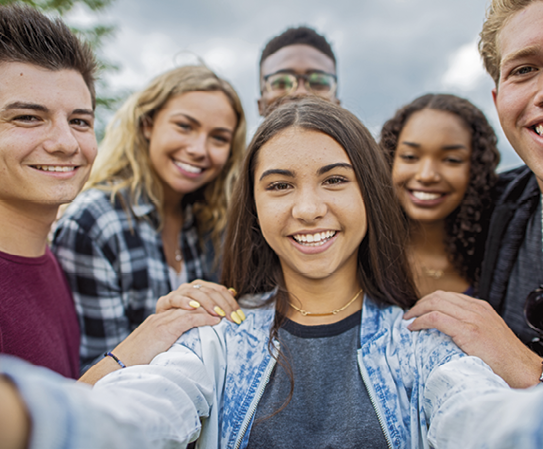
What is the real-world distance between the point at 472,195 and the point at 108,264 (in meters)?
2.22

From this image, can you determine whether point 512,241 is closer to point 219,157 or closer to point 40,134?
point 219,157

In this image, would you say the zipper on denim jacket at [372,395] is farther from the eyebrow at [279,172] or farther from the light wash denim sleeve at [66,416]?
the light wash denim sleeve at [66,416]

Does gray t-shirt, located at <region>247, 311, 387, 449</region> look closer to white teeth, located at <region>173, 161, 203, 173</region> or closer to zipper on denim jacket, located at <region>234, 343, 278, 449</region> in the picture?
zipper on denim jacket, located at <region>234, 343, 278, 449</region>

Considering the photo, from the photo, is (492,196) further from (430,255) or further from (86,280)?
(86,280)

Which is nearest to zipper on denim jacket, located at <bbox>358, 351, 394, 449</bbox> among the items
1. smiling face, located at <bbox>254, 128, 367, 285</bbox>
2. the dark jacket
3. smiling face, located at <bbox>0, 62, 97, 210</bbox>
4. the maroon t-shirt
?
smiling face, located at <bbox>254, 128, 367, 285</bbox>

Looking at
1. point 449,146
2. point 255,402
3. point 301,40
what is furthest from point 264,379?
point 301,40

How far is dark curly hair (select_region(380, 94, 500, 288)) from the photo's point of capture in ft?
7.75

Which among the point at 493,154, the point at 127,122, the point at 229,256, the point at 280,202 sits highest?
the point at 127,122

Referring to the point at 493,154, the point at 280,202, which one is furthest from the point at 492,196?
the point at 280,202

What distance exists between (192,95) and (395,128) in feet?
4.50

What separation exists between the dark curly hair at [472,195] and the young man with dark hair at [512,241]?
0.14 m

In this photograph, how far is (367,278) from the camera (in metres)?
1.77

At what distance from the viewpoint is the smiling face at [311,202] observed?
5.04 ft

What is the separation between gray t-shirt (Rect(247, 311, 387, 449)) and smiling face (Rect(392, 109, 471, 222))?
1041 mm
